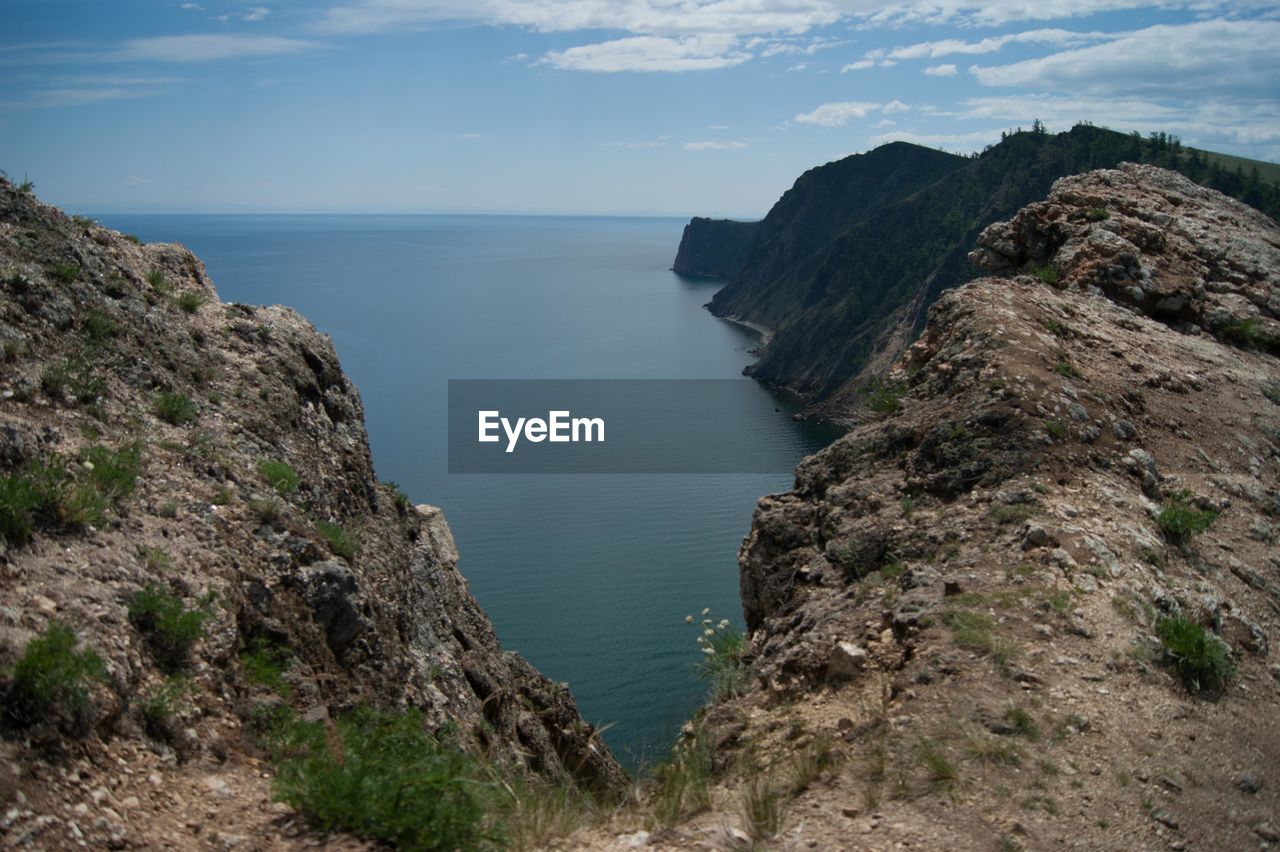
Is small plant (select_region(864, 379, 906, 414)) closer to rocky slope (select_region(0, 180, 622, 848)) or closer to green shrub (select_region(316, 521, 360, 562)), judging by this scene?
rocky slope (select_region(0, 180, 622, 848))

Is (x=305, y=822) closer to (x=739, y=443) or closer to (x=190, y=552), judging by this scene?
(x=190, y=552)

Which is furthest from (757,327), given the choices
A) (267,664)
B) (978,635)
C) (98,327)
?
(267,664)

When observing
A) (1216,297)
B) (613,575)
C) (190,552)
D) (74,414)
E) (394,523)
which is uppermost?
(1216,297)

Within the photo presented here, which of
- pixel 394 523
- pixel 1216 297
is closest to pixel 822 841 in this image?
pixel 394 523

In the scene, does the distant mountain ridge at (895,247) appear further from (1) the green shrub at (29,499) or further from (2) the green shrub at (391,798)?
Answer: (2) the green shrub at (391,798)

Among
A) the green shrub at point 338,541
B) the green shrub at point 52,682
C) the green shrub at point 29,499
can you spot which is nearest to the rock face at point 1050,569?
the green shrub at point 52,682

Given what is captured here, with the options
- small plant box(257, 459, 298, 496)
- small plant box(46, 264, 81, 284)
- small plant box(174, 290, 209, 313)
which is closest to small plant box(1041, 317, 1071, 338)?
small plant box(257, 459, 298, 496)
